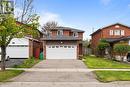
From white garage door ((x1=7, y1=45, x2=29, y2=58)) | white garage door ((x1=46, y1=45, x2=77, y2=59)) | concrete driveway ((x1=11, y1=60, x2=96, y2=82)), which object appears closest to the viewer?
concrete driveway ((x1=11, y1=60, x2=96, y2=82))

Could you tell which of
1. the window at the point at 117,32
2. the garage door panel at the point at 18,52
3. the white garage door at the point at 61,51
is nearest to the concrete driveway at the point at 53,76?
the garage door panel at the point at 18,52

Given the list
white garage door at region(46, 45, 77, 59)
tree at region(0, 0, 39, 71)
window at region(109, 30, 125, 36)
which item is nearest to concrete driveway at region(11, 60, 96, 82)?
tree at region(0, 0, 39, 71)

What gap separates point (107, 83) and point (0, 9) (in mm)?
10433

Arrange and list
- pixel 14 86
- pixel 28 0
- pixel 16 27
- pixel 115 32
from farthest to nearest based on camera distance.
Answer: pixel 115 32
pixel 28 0
pixel 16 27
pixel 14 86

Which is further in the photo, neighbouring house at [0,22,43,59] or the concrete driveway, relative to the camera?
neighbouring house at [0,22,43,59]

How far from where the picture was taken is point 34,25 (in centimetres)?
2230

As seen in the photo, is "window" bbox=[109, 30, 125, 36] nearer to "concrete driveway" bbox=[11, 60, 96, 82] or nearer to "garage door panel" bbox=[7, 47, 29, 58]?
"garage door panel" bbox=[7, 47, 29, 58]

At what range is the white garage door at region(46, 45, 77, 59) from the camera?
40.6 m

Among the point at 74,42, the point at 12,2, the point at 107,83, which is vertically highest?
the point at 12,2

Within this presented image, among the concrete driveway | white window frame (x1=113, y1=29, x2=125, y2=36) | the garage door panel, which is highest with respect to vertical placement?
white window frame (x1=113, y1=29, x2=125, y2=36)

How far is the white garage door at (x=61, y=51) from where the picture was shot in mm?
40594

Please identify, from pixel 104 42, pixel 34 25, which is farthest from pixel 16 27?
pixel 104 42

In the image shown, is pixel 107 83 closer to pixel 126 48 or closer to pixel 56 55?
pixel 126 48

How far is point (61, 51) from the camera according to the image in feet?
134
